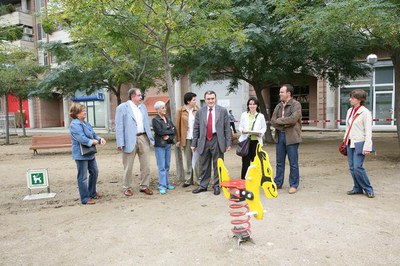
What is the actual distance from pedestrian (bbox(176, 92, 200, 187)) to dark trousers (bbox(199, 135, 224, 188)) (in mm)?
535

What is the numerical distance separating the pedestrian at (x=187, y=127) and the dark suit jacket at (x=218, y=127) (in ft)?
1.55

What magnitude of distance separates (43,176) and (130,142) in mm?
1785

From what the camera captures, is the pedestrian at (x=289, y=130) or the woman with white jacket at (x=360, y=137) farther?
the pedestrian at (x=289, y=130)

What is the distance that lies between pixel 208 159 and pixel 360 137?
253cm

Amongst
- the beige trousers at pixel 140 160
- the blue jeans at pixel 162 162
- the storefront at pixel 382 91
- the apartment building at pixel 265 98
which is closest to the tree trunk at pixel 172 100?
the blue jeans at pixel 162 162

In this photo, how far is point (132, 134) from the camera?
235 inches

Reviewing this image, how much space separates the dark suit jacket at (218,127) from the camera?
5953mm

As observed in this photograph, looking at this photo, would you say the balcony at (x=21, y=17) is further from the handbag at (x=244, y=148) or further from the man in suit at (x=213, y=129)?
the handbag at (x=244, y=148)

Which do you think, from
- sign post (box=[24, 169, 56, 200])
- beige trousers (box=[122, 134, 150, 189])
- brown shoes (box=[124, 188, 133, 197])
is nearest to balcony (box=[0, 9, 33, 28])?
sign post (box=[24, 169, 56, 200])

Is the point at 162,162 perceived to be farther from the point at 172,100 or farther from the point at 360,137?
the point at 360,137

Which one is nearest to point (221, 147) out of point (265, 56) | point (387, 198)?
point (387, 198)

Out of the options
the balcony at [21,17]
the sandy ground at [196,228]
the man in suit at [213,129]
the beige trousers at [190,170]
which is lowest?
the sandy ground at [196,228]

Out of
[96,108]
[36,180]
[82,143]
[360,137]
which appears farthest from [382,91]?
[96,108]

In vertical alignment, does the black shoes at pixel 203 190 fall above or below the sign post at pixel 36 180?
below
